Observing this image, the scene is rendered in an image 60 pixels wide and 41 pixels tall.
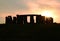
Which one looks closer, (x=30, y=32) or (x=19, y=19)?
(x=30, y=32)

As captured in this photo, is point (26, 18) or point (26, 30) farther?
point (26, 18)

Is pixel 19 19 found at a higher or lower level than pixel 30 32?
higher

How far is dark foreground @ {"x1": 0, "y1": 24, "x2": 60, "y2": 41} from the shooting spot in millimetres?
36906

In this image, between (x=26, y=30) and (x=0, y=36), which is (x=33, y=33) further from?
(x=0, y=36)

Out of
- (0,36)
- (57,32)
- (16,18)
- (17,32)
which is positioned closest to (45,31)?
(57,32)

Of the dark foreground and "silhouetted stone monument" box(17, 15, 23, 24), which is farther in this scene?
"silhouetted stone monument" box(17, 15, 23, 24)

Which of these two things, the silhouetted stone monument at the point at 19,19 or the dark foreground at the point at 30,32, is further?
the silhouetted stone monument at the point at 19,19

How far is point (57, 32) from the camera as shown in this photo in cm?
3828

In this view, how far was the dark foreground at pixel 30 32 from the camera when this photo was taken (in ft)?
121

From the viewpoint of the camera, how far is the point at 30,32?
3900 cm

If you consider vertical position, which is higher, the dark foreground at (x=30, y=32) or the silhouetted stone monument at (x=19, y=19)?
the silhouetted stone monument at (x=19, y=19)

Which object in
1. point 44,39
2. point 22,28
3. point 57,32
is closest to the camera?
point 44,39

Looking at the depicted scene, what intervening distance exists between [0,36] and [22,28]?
471 centimetres

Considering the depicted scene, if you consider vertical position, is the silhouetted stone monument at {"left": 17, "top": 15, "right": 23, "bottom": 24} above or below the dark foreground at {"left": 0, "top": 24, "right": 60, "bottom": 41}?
above
